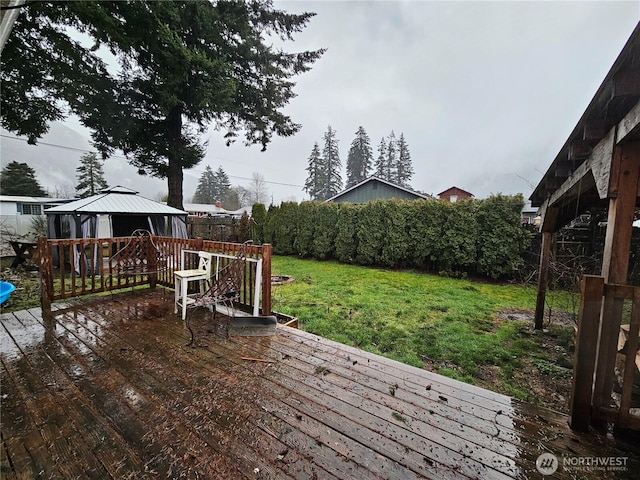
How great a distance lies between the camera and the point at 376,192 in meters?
16.2

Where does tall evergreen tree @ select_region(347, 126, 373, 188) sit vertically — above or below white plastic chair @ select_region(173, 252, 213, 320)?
above

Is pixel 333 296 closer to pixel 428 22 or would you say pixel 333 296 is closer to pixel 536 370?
pixel 536 370

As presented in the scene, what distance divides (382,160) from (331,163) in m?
6.74

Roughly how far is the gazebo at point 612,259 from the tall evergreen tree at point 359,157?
30754mm

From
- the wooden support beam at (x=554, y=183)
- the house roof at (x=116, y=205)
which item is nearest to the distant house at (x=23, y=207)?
the house roof at (x=116, y=205)

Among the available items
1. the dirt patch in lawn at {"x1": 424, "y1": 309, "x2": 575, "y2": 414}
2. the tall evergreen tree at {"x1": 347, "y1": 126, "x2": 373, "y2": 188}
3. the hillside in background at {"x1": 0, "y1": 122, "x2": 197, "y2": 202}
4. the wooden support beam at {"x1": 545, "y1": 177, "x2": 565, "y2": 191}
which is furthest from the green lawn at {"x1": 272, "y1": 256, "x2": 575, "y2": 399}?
the hillside in background at {"x1": 0, "y1": 122, "x2": 197, "y2": 202}

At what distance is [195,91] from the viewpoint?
27.0 feet

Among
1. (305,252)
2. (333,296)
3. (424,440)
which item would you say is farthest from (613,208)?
(305,252)

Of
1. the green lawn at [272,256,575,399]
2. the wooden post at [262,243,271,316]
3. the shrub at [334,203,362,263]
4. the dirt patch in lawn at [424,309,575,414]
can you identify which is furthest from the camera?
the shrub at [334,203,362,263]

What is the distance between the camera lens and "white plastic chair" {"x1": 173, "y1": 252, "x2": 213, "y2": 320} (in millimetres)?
3484

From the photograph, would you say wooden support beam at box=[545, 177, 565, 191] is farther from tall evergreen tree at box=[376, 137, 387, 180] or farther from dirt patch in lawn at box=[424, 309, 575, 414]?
tall evergreen tree at box=[376, 137, 387, 180]

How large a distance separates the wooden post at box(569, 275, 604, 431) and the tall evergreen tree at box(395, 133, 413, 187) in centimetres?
3290

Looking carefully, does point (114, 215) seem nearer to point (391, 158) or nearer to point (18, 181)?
point (18, 181)

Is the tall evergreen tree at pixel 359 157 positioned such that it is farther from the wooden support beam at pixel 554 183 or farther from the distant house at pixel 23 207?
the wooden support beam at pixel 554 183
